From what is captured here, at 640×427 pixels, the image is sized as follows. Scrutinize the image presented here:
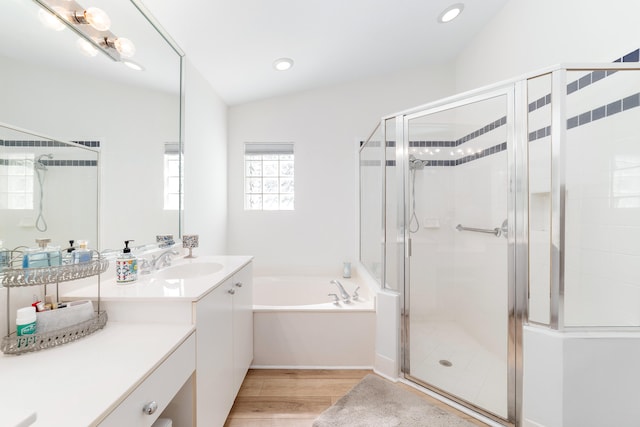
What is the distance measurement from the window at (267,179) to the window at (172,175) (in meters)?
1.12

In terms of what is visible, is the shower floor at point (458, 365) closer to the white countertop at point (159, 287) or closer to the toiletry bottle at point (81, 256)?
the white countertop at point (159, 287)

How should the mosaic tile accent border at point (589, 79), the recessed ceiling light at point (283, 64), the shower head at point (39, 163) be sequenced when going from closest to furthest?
the shower head at point (39, 163) → the mosaic tile accent border at point (589, 79) → the recessed ceiling light at point (283, 64)

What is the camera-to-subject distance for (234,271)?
1505 millimetres

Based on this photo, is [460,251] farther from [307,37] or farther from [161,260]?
[161,260]

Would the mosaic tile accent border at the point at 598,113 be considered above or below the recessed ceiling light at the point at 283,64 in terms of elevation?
below

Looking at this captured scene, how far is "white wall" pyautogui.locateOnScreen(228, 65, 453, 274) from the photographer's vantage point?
2988 mm

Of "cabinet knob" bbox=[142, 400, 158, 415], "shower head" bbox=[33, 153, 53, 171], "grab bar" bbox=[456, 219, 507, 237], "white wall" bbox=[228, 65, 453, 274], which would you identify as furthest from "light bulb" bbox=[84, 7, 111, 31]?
"grab bar" bbox=[456, 219, 507, 237]

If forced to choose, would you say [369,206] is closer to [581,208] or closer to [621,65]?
[581,208]

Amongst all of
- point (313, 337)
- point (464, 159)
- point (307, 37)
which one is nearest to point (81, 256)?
point (313, 337)

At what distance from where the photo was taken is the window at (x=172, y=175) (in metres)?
1.81

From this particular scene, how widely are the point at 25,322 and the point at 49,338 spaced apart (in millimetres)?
82

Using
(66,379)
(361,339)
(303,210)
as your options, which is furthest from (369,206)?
(66,379)

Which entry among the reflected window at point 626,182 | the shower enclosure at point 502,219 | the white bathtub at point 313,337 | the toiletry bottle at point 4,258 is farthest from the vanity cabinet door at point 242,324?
the reflected window at point 626,182

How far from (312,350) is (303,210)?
4.85ft
